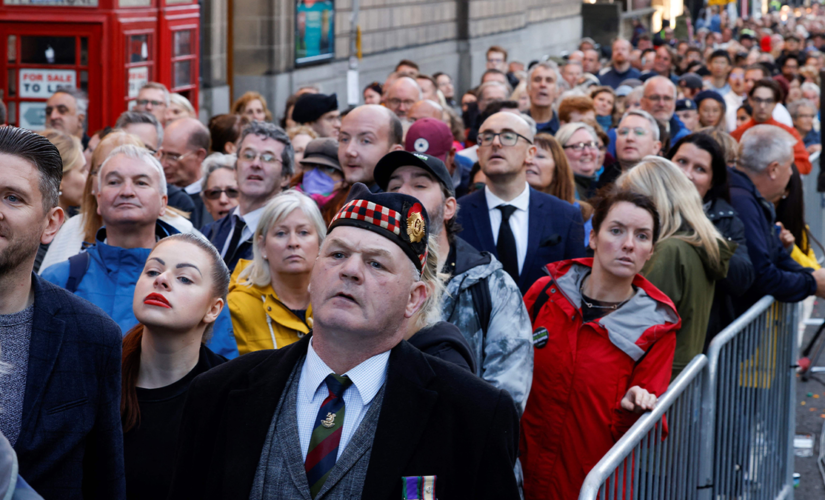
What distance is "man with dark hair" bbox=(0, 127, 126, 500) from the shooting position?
2.81 meters

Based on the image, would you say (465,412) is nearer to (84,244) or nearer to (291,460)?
(291,460)

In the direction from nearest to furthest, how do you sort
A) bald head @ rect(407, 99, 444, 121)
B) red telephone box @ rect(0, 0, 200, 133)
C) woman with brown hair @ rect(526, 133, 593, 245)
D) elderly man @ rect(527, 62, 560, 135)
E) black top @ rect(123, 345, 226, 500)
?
black top @ rect(123, 345, 226, 500) < woman with brown hair @ rect(526, 133, 593, 245) < bald head @ rect(407, 99, 444, 121) < elderly man @ rect(527, 62, 560, 135) < red telephone box @ rect(0, 0, 200, 133)

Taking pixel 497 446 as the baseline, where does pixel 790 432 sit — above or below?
below

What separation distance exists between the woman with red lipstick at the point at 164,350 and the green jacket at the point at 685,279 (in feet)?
7.33

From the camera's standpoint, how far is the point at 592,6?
38562 mm

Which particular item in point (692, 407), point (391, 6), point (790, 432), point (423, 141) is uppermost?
point (391, 6)

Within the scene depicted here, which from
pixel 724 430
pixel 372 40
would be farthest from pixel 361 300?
pixel 372 40

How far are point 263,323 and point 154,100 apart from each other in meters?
5.59

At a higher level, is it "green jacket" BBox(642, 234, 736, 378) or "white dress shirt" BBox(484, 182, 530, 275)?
"white dress shirt" BBox(484, 182, 530, 275)

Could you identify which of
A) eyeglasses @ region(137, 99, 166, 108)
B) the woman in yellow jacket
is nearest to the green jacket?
the woman in yellow jacket

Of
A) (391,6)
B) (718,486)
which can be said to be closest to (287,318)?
(718,486)

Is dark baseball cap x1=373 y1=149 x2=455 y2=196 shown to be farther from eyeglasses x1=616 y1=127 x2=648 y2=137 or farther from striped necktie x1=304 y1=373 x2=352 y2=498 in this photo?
eyeglasses x1=616 y1=127 x2=648 y2=137

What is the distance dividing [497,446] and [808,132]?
12.3 m

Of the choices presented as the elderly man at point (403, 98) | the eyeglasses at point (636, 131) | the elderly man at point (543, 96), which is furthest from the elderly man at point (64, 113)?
the eyeglasses at point (636, 131)
